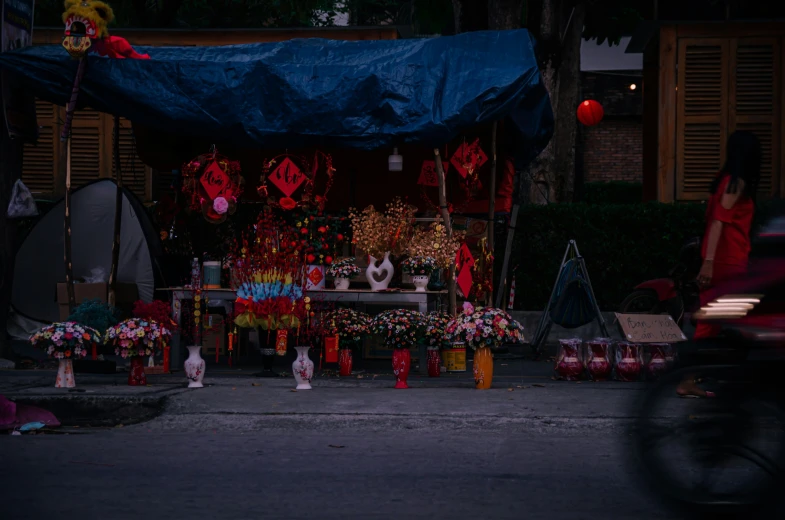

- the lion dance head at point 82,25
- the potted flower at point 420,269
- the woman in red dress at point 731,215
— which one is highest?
the lion dance head at point 82,25

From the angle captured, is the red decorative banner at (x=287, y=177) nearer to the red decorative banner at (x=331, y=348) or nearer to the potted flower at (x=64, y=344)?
the red decorative banner at (x=331, y=348)

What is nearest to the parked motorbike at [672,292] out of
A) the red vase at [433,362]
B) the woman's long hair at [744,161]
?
the red vase at [433,362]

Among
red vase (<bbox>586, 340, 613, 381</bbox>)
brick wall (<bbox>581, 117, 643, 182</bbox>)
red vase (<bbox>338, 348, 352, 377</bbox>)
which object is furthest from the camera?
brick wall (<bbox>581, 117, 643, 182</bbox>)

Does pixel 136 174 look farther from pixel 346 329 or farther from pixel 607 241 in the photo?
pixel 607 241

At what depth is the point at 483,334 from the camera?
33.0 feet

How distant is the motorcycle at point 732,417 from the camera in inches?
179

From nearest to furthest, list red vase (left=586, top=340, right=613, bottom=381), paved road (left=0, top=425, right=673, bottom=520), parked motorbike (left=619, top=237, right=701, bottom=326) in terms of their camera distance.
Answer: paved road (left=0, top=425, right=673, bottom=520) < red vase (left=586, top=340, right=613, bottom=381) < parked motorbike (left=619, top=237, right=701, bottom=326)

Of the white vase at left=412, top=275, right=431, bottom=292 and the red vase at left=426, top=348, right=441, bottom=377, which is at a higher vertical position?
the white vase at left=412, top=275, right=431, bottom=292

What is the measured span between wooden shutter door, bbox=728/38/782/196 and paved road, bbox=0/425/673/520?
9.93 m

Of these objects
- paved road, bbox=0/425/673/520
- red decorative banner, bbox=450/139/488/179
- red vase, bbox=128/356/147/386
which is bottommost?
paved road, bbox=0/425/673/520

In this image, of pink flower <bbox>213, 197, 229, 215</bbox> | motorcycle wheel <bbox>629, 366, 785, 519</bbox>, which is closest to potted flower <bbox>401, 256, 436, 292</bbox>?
pink flower <bbox>213, 197, 229, 215</bbox>

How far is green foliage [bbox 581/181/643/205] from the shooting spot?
31562 mm

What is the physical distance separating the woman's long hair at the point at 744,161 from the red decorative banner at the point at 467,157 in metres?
4.87

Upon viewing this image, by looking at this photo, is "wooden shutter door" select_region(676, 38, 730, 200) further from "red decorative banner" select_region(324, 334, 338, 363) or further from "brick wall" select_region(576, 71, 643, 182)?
"brick wall" select_region(576, 71, 643, 182)
